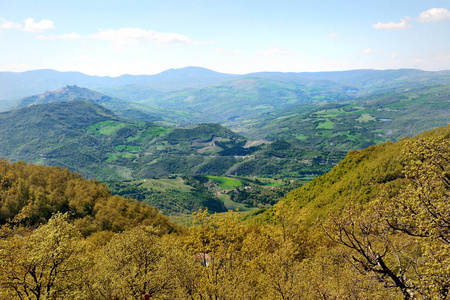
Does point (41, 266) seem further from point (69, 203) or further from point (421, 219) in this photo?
point (69, 203)

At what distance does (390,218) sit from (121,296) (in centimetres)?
3015

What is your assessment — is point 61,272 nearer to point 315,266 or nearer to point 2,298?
point 2,298

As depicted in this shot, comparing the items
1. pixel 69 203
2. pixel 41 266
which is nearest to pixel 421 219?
pixel 41 266

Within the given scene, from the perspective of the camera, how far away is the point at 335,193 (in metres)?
91.6

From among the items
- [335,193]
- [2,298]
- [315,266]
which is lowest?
[335,193]

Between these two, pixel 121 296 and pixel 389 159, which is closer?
pixel 121 296

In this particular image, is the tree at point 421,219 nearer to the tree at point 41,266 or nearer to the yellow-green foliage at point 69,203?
the tree at point 41,266

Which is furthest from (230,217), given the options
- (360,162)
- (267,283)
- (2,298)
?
(360,162)

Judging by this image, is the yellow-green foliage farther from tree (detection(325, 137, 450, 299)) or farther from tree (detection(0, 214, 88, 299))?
tree (detection(325, 137, 450, 299))

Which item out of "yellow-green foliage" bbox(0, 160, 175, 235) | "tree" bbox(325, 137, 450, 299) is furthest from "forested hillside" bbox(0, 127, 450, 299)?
"yellow-green foliage" bbox(0, 160, 175, 235)

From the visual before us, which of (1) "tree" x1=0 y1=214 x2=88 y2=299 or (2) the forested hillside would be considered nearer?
(2) the forested hillside

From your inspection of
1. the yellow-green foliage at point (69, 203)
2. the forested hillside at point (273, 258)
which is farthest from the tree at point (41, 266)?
the yellow-green foliage at point (69, 203)

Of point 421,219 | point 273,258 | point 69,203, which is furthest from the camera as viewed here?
point 69,203

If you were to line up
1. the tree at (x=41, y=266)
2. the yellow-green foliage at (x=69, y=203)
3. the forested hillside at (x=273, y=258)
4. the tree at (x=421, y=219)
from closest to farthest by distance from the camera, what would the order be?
the tree at (x=421, y=219), the forested hillside at (x=273, y=258), the tree at (x=41, y=266), the yellow-green foliage at (x=69, y=203)
